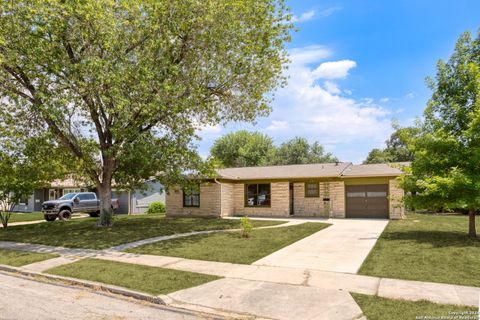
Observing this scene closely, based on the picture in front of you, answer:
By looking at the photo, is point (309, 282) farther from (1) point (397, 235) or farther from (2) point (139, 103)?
(2) point (139, 103)

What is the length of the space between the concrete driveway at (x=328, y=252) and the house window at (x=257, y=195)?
9335 millimetres

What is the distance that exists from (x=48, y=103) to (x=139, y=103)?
3.21 m

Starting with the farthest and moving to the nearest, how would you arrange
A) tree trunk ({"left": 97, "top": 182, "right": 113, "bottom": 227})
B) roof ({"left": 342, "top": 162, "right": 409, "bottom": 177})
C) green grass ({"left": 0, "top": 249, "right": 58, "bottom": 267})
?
1. roof ({"left": 342, "top": 162, "right": 409, "bottom": 177})
2. tree trunk ({"left": 97, "top": 182, "right": 113, "bottom": 227})
3. green grass ({"left": 0, "top": 249, "right": 58, "bottom": 267})

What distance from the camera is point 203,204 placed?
23.4 meters

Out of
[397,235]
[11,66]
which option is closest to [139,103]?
[11,66]

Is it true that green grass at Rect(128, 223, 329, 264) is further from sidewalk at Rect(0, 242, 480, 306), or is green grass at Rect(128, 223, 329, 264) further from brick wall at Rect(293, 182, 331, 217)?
brick wall at Rect(293, 182, 331, 217)

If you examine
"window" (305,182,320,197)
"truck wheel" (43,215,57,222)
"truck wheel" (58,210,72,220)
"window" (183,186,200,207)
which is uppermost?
"window" (305,182,320,197)

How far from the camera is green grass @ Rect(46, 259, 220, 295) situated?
6902mm

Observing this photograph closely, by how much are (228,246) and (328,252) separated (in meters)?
3.24

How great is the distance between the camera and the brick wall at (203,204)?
22.9m

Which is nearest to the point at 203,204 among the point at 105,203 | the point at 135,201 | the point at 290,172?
the point at 290,172

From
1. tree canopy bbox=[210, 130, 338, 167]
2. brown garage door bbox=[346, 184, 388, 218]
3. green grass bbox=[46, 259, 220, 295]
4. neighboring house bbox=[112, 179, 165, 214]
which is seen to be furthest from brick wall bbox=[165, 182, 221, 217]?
tree canopy bbox=[210, 130, 338, 167]

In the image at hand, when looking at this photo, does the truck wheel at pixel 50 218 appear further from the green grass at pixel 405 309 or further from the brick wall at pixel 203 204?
the green grass at pixel 405 309

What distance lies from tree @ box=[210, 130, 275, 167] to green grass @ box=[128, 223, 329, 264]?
34.6 m
